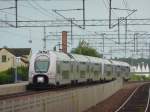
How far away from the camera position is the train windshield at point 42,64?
142ft

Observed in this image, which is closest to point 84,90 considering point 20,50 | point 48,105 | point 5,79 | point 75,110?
point 75,110

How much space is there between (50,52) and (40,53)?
845 millimetres

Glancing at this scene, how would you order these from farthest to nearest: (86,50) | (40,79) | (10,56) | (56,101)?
(86,50) → (10,56) → (40,79) → (56,101)

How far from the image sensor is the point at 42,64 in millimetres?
43531

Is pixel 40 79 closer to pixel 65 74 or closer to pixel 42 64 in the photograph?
pixel 42 64

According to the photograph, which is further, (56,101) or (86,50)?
(86,50)

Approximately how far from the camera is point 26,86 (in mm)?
44656

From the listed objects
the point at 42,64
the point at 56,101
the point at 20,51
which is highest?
the point at 20,51

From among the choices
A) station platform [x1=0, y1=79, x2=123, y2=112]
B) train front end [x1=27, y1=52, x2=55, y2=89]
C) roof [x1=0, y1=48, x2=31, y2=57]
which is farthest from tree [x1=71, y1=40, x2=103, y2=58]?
train front end [x1=27, y1=52, x2=55, y2=89]

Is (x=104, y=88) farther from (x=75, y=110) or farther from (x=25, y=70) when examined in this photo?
(x=25, y=70)

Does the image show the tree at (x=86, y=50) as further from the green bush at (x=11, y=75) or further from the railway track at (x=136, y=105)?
the railway track at (x=136, y=105)

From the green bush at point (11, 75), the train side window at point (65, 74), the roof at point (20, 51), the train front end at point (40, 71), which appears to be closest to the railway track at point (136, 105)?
the train side window at point (65, 74)

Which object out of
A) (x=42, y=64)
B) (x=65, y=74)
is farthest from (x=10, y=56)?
(x=42, y=64)

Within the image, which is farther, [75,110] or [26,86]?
[26,86]
